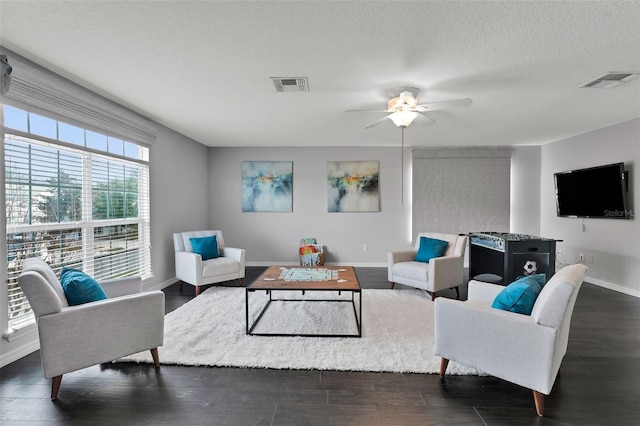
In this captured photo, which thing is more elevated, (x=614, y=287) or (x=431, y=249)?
(x=431, y=249)

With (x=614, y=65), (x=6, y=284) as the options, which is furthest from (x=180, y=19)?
(x=614, y=65)

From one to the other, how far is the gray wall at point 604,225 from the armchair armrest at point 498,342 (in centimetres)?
366

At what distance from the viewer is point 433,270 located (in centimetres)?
356

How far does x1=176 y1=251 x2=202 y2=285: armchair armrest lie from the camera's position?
3795 mm

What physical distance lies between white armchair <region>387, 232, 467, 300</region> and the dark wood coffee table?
80 cm

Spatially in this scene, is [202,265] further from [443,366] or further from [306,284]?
[443,366]

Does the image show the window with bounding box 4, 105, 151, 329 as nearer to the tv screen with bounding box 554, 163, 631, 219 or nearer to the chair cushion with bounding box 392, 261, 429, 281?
the chair cushion with bounding box 392, 261, 429, 281

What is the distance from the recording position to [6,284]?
223 centimetres

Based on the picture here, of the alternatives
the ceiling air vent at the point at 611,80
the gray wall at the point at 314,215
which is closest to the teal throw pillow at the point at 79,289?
the gray wall at the point at 314,215

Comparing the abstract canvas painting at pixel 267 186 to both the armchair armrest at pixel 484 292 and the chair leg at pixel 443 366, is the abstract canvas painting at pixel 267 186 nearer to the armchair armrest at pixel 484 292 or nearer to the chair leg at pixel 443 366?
the armchair armrest at pixel 484 292

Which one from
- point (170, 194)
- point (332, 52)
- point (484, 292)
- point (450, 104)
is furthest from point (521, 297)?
point (170, 194)

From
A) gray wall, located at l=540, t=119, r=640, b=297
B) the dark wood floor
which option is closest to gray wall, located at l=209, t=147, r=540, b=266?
gray wall, located at l=540, t=119, r=640, b=297

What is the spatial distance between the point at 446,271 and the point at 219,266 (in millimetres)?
3098

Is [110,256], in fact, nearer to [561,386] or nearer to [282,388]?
[282,388]
